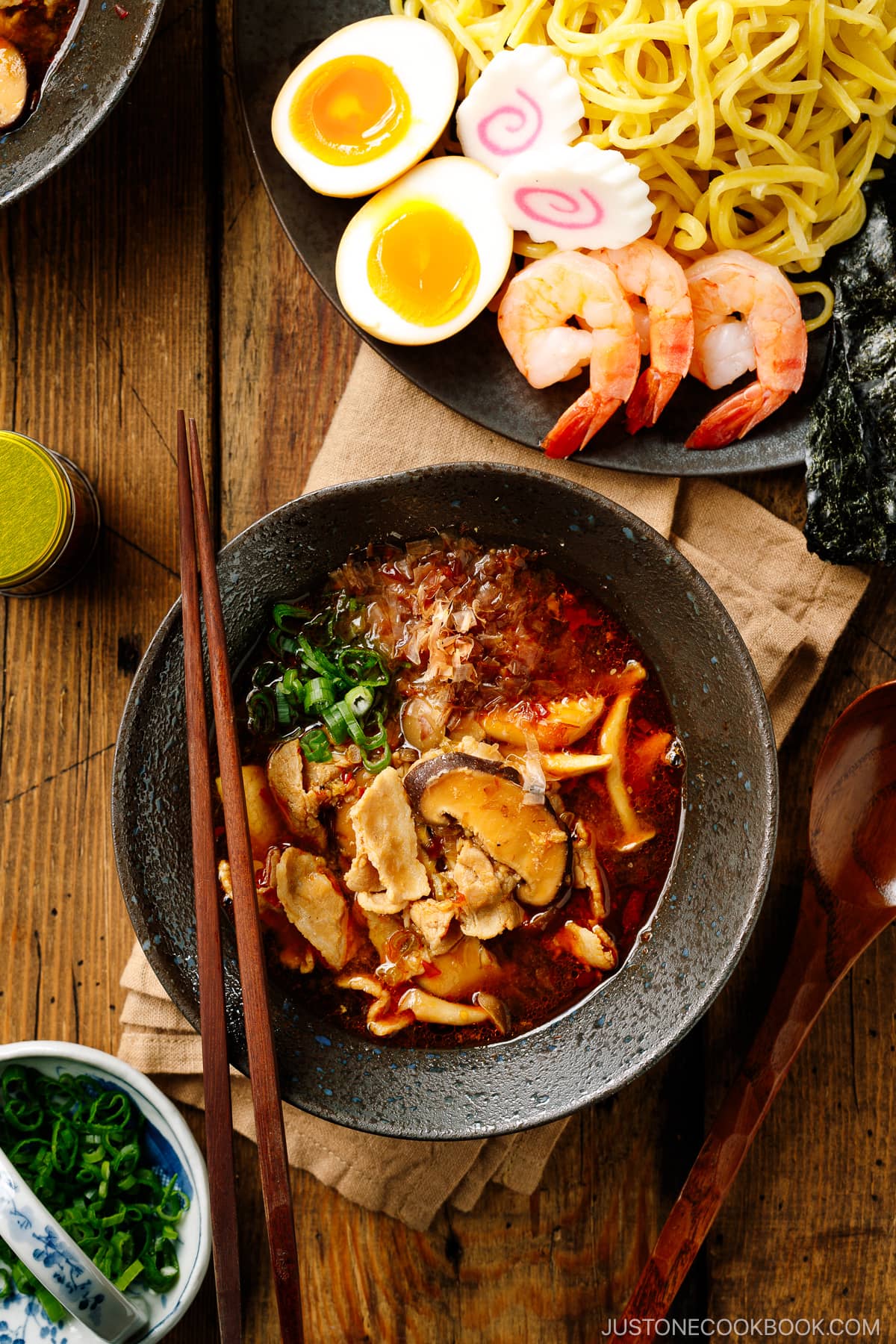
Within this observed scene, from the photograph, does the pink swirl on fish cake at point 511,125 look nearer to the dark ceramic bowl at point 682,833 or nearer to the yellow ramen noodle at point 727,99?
the yellow ramen noodle at point 727,99

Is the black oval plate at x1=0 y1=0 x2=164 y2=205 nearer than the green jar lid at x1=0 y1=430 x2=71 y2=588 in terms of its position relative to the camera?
Yes

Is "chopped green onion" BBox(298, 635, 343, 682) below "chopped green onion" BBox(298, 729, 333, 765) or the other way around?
the other way around

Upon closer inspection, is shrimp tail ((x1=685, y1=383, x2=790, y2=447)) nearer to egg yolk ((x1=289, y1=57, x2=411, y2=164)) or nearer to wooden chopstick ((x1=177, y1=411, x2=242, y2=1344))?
egg yolk ((x1=289, y1=57, x2=411, y2=164))

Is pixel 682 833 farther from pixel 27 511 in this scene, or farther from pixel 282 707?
pixel 27 511

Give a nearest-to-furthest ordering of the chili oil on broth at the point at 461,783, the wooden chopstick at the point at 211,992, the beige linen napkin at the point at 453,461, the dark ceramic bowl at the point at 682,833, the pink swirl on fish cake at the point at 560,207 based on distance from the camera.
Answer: the wooden chopstick at the point at 211,992 < the dark ceramic bowl at the point at 682,833 < the chili oil on broth at the point at 461,783 < the pink swirl on fish cake at the point at 560,207 < the beige linen napkin at the point at 453,461

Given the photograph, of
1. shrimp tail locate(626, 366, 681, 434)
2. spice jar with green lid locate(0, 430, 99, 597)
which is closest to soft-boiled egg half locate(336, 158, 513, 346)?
shrimp tail locate(626, 366, 681, 434)

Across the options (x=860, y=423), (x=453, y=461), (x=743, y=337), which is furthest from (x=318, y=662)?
(x=860, y=423)

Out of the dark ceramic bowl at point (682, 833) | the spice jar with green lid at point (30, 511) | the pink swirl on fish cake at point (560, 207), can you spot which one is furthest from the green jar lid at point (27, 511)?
the pink swirl on fish cake at point (560, 207)
